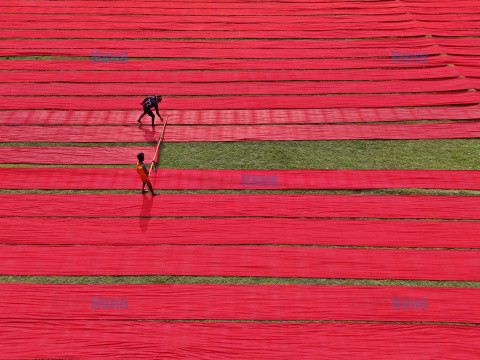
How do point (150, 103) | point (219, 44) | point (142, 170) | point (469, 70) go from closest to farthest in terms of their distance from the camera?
point (142, 170), point (150, 103), point (469, 70), point (219, 44)

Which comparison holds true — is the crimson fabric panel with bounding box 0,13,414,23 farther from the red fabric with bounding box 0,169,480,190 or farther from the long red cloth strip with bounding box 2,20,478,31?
the red fabric with bounding box 0,169,480,190

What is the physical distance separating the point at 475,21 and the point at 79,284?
15.5 metres

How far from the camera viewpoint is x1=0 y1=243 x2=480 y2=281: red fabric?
6172 millimetres

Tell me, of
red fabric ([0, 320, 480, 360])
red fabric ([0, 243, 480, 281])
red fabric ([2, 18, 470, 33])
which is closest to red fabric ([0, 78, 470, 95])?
red fabric ([2, 18, 470, 33])

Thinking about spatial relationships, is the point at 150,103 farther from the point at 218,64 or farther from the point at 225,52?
the point at 225,52

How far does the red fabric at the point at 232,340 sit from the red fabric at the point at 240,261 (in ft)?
2.99

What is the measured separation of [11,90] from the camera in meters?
9.66

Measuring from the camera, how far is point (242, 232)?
674 centimetres

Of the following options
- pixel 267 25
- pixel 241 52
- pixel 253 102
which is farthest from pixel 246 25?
pixel 253 102

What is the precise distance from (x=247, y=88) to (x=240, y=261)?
5.56m

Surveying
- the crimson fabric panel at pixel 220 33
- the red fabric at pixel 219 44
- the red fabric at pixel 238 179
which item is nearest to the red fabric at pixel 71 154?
the red fabric at pixel 238 179

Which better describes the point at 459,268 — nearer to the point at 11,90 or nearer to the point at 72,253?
the point at 72,253

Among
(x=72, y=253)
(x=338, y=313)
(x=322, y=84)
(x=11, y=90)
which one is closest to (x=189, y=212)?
(x=72, y=253)

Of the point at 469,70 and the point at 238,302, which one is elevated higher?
the point at 469,70
